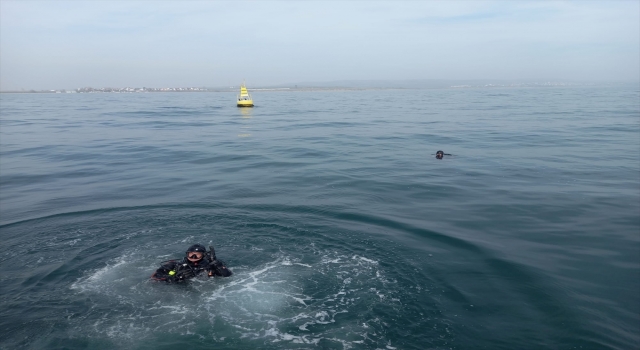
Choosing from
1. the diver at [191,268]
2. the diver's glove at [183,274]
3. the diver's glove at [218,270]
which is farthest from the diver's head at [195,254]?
the diver's glove at [218,270]

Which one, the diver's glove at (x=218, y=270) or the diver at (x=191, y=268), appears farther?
the diver's glove at (x=218, y=270)

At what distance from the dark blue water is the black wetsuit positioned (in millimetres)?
346

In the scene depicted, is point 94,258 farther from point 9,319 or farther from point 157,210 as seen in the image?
point 157,210

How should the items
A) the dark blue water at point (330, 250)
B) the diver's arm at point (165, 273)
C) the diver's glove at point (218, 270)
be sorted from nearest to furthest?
the dark blue water at point (330, 250)
the diver's arm at point (165, 273)
the diver's glove at point (218, 270)

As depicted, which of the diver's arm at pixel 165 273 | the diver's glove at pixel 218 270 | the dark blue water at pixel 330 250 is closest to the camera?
the dark blue water at pixel 330 250

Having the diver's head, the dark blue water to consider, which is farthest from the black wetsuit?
the dark blue water

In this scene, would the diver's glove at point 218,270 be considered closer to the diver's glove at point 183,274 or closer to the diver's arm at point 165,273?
the diver's glove at point 183,274

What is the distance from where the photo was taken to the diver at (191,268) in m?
11.9

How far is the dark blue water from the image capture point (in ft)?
32.1

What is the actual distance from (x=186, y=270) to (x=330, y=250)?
456 centimetres

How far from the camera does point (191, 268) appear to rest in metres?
12.1

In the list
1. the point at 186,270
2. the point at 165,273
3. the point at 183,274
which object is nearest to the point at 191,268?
the point at 186,270

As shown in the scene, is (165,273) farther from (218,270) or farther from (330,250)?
(330,250)

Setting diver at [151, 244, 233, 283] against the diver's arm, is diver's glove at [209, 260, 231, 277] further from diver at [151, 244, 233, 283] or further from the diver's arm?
the diver's arm
